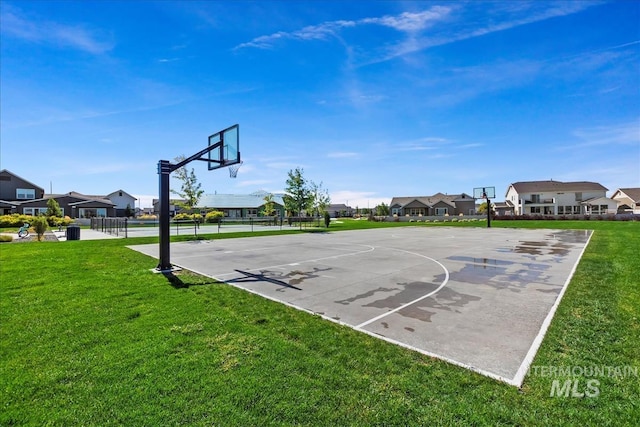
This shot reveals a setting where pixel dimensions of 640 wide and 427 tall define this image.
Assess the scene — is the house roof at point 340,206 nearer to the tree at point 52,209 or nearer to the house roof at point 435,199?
the house roof at point 435,199

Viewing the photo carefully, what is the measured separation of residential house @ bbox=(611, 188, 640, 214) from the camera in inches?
2181

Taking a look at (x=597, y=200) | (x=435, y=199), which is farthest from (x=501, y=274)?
(x=435, y=199)

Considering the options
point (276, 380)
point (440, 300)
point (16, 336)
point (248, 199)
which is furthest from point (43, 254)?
point (248, 199)

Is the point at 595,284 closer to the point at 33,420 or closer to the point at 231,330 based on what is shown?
the point at 231,330

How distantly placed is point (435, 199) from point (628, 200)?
33586mm

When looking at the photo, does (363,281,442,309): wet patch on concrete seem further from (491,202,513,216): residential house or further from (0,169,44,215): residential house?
(491,202,513,216): residential house

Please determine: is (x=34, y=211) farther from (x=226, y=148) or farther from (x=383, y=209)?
(x=383, y=209)

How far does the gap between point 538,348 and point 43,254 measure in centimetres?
1583

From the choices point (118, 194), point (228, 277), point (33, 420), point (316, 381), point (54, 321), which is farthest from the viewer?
point (118, 194)

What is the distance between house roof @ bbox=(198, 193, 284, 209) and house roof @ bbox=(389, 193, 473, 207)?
98.0ft

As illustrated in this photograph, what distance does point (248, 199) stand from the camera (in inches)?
2685

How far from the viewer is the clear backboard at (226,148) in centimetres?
1043

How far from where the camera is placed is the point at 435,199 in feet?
245

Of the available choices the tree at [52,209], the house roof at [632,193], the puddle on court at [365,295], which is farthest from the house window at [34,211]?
the house roof at [632,193]
